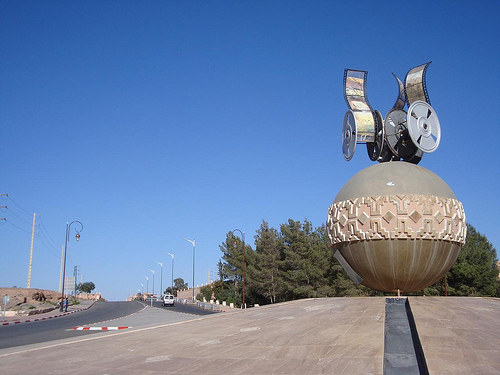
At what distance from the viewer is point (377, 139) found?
18000 millimetres

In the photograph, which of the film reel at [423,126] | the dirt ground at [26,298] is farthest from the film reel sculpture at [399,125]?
the dirt ground at [26,298]

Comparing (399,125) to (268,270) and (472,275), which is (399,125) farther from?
(268,270)

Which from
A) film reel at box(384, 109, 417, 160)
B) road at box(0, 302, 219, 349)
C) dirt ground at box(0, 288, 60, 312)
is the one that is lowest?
road at box(0, 302, 219, 349)

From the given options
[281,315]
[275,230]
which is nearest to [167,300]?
[275,230]

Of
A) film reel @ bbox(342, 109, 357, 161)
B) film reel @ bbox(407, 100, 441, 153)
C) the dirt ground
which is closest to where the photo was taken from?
film reel @ bbox(407, 100, 441, 153)

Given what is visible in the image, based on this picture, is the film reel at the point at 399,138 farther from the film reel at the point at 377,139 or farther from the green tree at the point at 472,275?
the green tree at the point at 472,275

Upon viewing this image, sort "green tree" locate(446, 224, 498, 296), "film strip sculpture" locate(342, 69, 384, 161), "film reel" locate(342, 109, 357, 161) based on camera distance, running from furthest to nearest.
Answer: "green tree" locate(446, 224, 498, 296)
"film reel" locate(342, 109, 357, 161)
"film strip sculpture" locate(342, 69, 384, 161)

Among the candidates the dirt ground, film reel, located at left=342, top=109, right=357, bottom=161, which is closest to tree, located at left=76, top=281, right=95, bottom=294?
the dirt ground

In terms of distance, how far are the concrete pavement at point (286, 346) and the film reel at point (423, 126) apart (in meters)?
5.41

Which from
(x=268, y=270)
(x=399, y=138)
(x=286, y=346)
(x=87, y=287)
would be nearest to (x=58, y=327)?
(x=286, y=346)

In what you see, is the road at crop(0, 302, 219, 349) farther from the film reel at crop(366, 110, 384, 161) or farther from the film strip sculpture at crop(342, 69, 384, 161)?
the film reel at crop(366, 110, 384, 161)

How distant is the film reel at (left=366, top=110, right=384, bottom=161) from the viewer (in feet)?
A: 58.4

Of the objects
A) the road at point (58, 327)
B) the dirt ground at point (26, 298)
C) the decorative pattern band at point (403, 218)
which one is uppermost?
the decorative pattern band at point (403, 218)

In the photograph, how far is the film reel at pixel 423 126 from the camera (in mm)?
17047
